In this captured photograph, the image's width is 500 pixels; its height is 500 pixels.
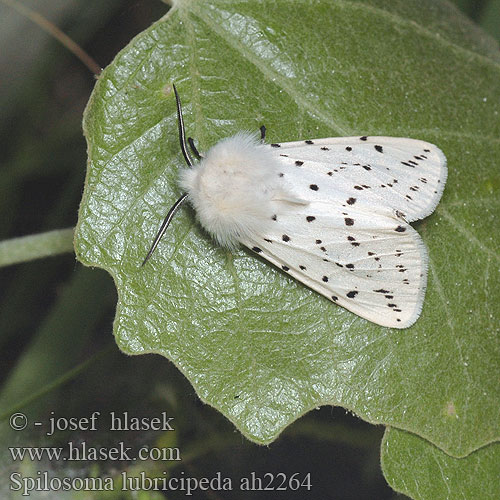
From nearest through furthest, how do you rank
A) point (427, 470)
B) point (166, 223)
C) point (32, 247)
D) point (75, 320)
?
point (166, 223)
point (427, 470)
point (32, 247)
point (75, 320)

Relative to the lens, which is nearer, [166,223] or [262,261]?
[166,223]

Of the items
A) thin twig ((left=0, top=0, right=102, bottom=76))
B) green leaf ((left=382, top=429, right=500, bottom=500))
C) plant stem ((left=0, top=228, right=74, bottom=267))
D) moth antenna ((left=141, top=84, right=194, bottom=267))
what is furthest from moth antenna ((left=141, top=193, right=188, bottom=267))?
thin twig ((left=0, top=0, right=102, bottom=76))

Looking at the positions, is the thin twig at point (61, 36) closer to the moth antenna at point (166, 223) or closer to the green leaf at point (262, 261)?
the green leaf at point (262, 261)

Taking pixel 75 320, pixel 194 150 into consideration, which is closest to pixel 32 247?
pixel 75 320

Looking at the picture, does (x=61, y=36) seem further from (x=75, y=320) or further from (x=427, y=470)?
(x=427, y=470)

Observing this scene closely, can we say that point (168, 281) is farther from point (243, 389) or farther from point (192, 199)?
point (243, 389)

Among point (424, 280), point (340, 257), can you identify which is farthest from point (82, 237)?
point (424, 280)

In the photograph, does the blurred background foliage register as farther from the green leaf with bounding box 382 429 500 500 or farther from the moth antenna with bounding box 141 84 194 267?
the moth antenna with bounding box 141 84 194 267
